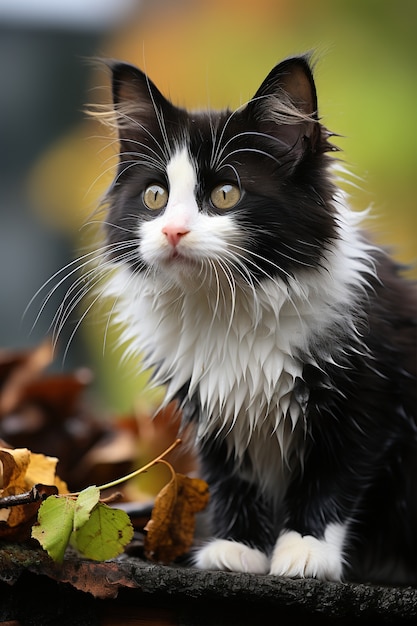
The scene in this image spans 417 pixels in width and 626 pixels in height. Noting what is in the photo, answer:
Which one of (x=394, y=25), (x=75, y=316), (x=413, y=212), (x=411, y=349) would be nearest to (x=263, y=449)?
(x=411, y=349)

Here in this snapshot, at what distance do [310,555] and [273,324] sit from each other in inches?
12.9

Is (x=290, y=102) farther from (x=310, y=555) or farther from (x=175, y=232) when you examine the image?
(x=310, y=555)

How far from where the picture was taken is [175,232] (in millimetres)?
1178

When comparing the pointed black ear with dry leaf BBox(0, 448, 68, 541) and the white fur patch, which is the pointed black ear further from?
dry leaf BBox(0, 448, 68, 541)

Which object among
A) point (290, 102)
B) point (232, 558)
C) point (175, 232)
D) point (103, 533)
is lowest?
point (232, 558)

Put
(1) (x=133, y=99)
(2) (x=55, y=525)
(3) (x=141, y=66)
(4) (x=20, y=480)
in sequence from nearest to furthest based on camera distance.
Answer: (2) (x=55, y=525) → (4) (x=20, y=480) → (1) (x=133, y=99) → (3) (x=141, y=66)

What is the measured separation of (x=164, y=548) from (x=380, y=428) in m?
0.37

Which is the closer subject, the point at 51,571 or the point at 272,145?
the point at 51,571

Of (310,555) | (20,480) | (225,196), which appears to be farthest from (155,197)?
(310,555)

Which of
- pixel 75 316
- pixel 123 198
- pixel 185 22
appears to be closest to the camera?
pixel 123 198

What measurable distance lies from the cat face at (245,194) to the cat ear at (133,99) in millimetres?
54

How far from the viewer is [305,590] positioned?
1085 millimetres

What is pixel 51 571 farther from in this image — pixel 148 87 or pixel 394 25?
pixel 394 25

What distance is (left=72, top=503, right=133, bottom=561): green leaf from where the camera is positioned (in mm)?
1075
